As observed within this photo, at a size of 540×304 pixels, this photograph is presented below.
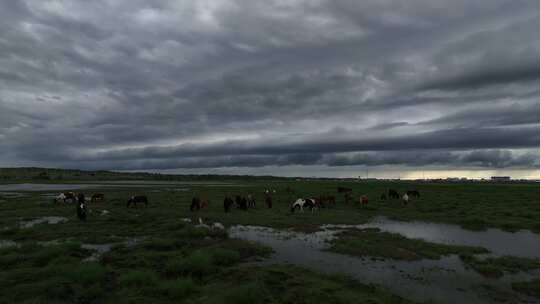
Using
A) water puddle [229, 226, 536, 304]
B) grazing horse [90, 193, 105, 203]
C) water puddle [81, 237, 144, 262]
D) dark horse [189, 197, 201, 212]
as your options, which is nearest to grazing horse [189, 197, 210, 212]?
dark horse [189, 197, 201, 212]

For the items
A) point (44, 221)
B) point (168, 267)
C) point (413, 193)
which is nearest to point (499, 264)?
point (168, 267)

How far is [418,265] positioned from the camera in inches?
462

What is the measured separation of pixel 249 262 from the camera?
39.2 ft

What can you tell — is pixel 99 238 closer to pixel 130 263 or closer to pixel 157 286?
pixel 130 263

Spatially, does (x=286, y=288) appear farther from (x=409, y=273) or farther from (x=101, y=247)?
(x=101, y=247)

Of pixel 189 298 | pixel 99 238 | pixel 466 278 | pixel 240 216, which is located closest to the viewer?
pixel 189 298

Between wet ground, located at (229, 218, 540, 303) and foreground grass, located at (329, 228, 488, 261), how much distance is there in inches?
21.0

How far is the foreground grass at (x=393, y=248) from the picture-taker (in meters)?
13.0

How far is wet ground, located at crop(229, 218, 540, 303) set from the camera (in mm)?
9094

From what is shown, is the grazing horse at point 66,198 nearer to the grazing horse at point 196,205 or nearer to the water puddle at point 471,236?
the grazing horse at point 196,205

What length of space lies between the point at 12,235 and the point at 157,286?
1238 centimetres

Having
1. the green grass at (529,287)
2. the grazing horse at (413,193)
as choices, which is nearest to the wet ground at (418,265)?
the green grass at (529,287)

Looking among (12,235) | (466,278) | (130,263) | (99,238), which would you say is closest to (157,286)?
(130,263)

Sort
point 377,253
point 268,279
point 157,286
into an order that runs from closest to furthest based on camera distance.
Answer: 1. point 157,286
2. point 268,279
3. point 377,253
